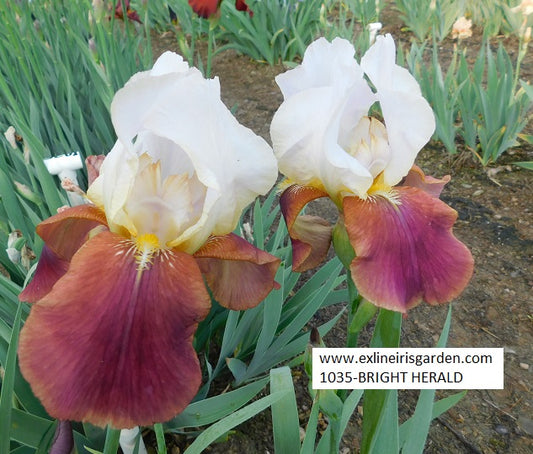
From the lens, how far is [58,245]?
75 centimetres

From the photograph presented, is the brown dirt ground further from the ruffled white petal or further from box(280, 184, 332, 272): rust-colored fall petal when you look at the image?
the ruffled white petal

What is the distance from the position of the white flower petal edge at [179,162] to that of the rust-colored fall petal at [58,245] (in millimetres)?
58

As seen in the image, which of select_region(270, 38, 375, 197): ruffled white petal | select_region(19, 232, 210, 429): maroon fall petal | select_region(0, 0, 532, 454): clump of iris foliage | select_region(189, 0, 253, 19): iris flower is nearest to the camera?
select_region(19, 232, 210, 429): maroon fall petal

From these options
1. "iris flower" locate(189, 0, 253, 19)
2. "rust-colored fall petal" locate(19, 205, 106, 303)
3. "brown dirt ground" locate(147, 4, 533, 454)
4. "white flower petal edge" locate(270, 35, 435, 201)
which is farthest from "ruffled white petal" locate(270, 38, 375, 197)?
"iris flower" locate(189, 0, 253, 19)

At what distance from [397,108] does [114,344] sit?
0.49 m

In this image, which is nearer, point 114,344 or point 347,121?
point 114,344

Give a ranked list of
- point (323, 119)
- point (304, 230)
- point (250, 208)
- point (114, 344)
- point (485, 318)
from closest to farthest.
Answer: point (114, 344) → point (323, 119) → point (304, 230) → point (485, 318) → point (250, 208)

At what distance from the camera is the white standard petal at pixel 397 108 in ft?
2.26

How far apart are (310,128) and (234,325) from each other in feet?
2.21

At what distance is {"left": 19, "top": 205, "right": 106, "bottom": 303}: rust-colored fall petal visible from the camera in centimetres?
72

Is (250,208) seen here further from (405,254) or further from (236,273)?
(405,254)

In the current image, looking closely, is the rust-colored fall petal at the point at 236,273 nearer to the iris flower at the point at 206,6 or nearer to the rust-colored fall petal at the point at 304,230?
the rust-colored fall petal at the point at 304,230

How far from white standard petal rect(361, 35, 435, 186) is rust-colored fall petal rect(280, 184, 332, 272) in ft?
0.40

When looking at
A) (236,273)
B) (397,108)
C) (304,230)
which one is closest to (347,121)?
(397,108)
